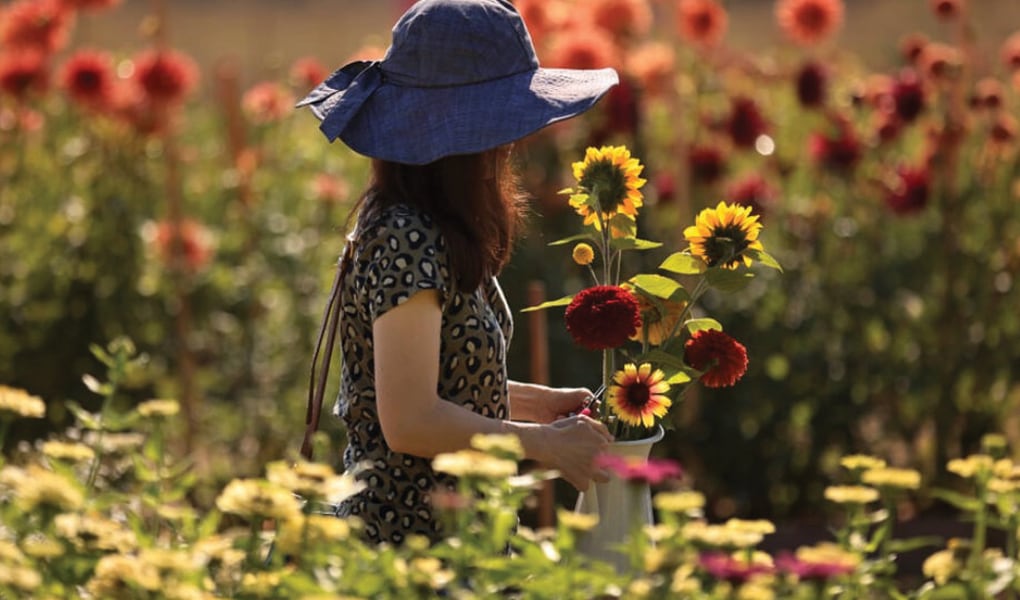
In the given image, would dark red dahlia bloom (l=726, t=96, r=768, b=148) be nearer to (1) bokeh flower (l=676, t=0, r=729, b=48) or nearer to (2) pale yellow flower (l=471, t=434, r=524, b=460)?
(1) bokeh flower (l=676, t=0, r=729, b=48)

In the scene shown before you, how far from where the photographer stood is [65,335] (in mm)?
4598

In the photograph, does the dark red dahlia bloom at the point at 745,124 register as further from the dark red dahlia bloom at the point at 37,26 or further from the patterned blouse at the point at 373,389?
the patterned blouse at the point at 373,389

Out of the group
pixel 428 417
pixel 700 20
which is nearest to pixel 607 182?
pixel 428 417

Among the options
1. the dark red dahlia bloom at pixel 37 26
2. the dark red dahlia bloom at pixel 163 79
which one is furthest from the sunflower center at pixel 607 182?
the dark red dahlia bloom at pixel 37 26

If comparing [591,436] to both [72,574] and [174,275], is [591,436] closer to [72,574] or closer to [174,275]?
[72,574]

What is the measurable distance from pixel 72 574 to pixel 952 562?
84 cm

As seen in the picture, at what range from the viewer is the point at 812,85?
14.8ft

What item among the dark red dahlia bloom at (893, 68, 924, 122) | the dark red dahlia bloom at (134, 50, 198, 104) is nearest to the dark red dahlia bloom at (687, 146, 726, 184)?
the dark red dahlia bloom at (893, 68, 924, 122)

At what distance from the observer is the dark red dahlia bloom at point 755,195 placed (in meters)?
4.39

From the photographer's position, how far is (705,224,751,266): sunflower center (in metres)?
1.83

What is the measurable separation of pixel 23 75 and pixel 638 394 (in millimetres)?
3569

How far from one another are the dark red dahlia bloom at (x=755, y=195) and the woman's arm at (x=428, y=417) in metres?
2.59

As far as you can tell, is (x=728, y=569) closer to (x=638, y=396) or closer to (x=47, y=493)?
(x=638, y=396)

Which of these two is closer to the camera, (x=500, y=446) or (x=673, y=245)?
(x=500, y=446)
